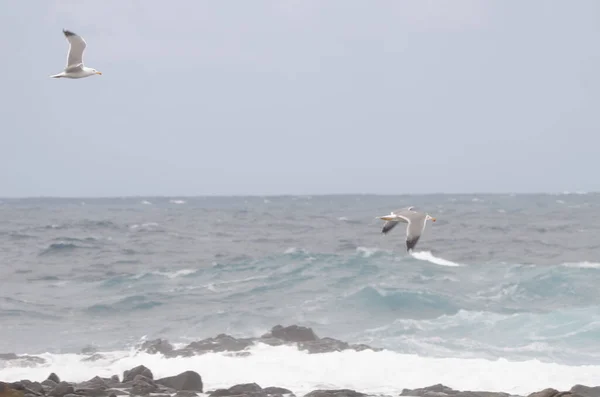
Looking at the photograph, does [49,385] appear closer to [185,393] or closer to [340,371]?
[185,393]

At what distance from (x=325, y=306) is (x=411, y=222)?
12.0 m

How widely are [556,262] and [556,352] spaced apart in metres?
14.1

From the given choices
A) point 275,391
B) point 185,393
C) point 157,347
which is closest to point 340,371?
point 275,391

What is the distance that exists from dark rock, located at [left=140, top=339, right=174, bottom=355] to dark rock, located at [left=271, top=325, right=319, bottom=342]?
2032 millimetres

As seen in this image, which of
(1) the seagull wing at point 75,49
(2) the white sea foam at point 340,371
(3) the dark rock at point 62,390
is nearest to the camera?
(3) the dark rock at point 62,390

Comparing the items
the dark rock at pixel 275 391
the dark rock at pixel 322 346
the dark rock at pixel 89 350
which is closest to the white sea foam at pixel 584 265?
the dark rock at pixel 322 346

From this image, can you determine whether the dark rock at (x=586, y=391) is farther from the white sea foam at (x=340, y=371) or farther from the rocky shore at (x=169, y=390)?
the white sea foam at (x=340, y=371)

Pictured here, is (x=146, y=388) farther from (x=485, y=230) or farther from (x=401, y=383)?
(x=485, y=230)

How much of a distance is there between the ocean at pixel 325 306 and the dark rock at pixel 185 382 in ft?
3.91

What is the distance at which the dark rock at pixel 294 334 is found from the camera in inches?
691

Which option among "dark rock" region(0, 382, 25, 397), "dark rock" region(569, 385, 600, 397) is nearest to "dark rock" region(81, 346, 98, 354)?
"dark rock" region(0, 382, 25, 397)

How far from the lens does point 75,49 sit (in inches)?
555

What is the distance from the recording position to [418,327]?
20.6 m

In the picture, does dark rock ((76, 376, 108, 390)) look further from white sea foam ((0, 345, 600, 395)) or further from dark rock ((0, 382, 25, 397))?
white sea foam ((0, 345, 600, 395))
